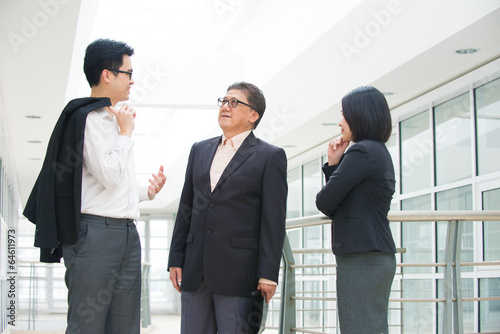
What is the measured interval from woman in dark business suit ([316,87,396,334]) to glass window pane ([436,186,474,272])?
474 cm

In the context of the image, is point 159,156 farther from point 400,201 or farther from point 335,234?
point 335,234

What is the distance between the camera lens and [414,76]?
6.98 metres

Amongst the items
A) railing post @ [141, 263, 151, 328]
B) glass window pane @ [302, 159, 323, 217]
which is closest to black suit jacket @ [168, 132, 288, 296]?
railing post @ [141, 263, 151, 328]

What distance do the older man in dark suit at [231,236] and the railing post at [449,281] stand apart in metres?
0.73

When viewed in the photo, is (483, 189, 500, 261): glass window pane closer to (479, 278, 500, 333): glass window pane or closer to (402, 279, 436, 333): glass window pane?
(479, 278, 500, 333): glass window pane

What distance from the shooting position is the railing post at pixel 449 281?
258cm

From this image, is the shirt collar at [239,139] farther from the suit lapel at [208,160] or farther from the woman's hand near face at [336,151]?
the woman's hand near face at [336,151]

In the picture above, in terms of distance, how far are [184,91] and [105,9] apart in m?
1.73

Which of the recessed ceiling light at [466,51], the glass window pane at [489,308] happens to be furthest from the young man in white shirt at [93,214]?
the glass window pane at [489,308]

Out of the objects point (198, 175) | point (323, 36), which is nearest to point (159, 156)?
point (323, 36)

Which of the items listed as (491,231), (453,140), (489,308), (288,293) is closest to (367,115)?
(288,293)

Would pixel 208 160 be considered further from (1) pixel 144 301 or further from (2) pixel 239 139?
(1) pixel 144 301

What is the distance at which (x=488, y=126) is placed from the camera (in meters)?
6.57

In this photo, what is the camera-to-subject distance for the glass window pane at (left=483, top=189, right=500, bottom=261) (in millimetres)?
6383
